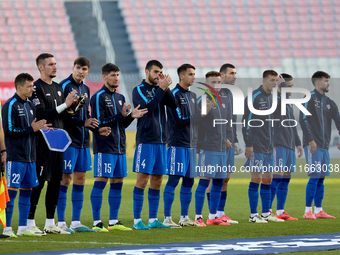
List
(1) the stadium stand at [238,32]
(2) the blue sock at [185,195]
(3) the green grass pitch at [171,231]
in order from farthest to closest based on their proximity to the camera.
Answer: (1) the stadium stand at [238,32] → (2) the blue sock at [185,195] → (3) the green grass pitch at [171,231]

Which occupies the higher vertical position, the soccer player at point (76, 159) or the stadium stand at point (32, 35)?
the stadium stand at point (32, 35)

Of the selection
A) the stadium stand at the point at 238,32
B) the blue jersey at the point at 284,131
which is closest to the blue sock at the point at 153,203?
the blue jersey at the point at 284,131

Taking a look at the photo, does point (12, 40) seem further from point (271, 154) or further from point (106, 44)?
point (271, 154)

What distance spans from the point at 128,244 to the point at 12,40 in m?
20.1

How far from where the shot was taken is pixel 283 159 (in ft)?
27.1

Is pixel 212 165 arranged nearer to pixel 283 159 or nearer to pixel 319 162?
pixel 283 159

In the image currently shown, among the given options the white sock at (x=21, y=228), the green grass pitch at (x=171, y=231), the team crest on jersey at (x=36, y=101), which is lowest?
the green grass pitch at (x=171, y=231)

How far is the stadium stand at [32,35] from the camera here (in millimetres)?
23156

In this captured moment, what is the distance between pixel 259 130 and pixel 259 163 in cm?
47

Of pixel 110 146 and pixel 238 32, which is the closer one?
pixel 110 146

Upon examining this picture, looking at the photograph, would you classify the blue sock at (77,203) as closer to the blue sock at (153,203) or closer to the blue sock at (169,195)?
the blue sock at (153,203)

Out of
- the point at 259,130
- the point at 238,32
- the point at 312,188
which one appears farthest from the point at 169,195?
the point at 238,32

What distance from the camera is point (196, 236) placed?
248 inches

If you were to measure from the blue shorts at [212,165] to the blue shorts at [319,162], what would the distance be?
1.58 meters
